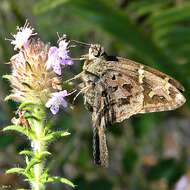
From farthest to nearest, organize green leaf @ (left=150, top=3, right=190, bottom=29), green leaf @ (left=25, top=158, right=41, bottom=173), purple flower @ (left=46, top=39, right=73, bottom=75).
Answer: green leaf @ (left=150, top=3, right=190, bottom=29)
purple flower @ (left=46, top=39, right=73, bottom=75)
green leaf @ (left=25, top=158, right=41, bottom=173)

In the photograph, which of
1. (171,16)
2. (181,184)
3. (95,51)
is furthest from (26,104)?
(181,184)

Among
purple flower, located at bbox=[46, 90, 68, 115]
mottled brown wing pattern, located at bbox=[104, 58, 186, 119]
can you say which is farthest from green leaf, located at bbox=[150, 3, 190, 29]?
purple flower, located at bbox=[46, 90, 68, 115]

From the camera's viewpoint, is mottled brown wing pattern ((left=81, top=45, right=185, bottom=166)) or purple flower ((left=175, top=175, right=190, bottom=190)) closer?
mottled brown wing pattern ((left=81, top=45, right=185, bottom=166))

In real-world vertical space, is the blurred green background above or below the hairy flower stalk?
above

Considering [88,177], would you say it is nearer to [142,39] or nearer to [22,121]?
[142,39]

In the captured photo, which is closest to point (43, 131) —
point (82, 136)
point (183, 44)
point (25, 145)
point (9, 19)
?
point (183, 44)

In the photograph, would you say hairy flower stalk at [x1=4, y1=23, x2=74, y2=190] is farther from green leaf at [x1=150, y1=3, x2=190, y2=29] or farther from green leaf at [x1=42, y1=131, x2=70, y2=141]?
green leaf at [x1=150, y1=3, x2=190, y2=29]

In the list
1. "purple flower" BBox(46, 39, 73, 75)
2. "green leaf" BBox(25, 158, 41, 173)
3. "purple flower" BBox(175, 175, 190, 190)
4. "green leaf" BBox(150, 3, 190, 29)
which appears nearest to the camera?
"green leaf" BBox(25, 158, 41, 173)
